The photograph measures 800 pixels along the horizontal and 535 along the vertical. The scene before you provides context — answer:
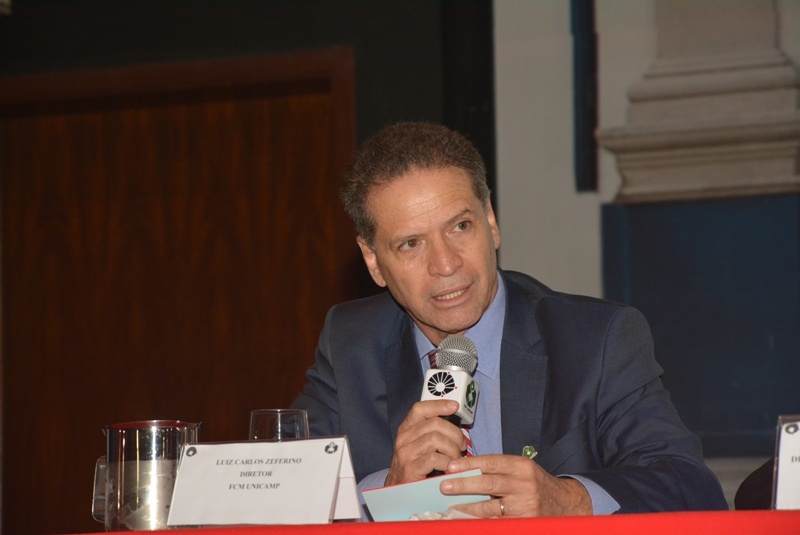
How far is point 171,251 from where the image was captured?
3982 millimetres

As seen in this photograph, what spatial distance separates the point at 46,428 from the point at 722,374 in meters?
2.68

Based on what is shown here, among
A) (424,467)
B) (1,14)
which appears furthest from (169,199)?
(424,467)

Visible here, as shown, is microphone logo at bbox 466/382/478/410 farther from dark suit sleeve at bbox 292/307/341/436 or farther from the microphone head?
dark suit sleeve at bbox 292/307/341/436

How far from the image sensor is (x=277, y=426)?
55.7 inches

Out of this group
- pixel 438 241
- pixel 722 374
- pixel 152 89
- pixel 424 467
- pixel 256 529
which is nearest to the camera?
pixel 256 529

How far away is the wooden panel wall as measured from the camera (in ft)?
12.6

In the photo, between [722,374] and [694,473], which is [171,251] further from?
[694,473]

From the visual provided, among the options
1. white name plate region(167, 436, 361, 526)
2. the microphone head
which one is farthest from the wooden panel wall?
white name plate region(167, 436, 361, 526)

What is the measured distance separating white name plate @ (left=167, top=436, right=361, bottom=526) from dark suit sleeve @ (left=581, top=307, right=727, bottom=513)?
1.44 feet

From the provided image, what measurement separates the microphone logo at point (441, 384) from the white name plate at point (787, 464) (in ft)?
1.50

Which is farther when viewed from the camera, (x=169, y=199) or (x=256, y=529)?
(x=169, y=199)

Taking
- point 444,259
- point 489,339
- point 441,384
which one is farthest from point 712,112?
point 441,384

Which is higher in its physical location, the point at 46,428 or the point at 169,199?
the point at 169,199

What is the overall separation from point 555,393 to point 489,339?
0.19 m
